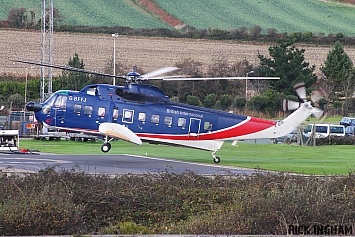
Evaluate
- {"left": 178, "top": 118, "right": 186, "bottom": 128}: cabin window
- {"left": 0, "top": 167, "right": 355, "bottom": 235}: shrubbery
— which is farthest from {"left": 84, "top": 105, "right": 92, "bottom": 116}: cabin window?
{"left": 0, "top": 167, "right": 355, "bottom": 235}: shrubbery

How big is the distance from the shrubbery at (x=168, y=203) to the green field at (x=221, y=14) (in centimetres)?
9113

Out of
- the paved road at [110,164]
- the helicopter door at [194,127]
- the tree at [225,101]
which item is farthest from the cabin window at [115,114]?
the tree at [225,101]

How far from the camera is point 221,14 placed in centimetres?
12619

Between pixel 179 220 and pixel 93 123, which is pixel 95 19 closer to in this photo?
pixel 93 123

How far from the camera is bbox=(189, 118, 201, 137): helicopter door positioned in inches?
1234

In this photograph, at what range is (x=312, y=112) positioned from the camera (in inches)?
1220

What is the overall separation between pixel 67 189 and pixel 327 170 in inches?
512

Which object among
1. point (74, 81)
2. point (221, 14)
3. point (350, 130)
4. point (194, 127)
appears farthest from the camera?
point (221, 14)

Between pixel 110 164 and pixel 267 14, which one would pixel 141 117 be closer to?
pixel 110 164

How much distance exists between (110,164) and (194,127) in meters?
4.47

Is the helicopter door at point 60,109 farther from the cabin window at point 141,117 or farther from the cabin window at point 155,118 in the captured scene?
the cabin window at point 155,118

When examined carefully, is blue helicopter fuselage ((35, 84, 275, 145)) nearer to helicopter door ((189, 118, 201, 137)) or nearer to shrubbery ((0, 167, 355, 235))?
helicopter door ((189, 118, 201, 137))

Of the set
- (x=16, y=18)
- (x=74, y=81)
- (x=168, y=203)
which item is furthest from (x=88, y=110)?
(x=16, y=18)

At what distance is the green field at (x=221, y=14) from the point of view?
114 metres
